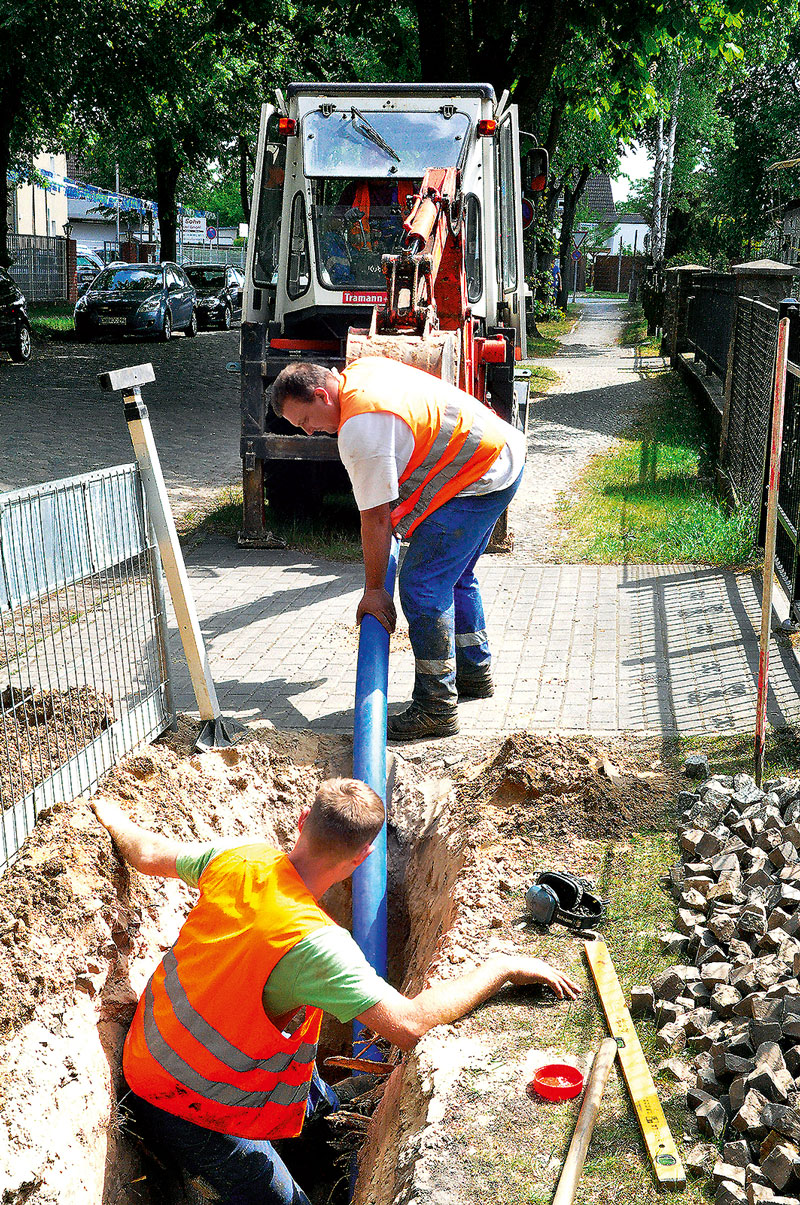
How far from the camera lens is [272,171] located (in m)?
10.3

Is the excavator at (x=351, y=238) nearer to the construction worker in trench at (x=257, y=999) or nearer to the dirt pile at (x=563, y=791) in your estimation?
the dirt pile at (x=563, y=791)

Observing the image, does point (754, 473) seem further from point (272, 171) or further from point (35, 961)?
point (35, 961)

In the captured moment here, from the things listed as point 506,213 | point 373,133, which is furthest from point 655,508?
point 373,133

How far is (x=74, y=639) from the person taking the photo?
480 centimetres

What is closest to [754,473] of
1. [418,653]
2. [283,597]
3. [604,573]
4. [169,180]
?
[604,573]

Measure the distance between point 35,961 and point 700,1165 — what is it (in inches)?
79.6

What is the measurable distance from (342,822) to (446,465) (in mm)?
2667

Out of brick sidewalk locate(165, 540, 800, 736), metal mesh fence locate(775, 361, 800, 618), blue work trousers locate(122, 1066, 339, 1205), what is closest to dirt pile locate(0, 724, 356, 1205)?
blue work trousers locate(122, 1066, 339, 1205)

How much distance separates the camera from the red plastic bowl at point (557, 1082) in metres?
3.17

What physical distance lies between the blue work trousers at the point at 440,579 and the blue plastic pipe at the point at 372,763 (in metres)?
0.21

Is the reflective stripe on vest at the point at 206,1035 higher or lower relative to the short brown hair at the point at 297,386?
lower

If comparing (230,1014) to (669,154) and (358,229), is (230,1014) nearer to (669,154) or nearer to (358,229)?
(358,229)

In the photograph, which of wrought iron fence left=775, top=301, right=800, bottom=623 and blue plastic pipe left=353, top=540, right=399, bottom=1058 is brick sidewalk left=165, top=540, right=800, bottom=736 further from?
blue plastic pipe left=353, top=540, right=399, bottom=1058

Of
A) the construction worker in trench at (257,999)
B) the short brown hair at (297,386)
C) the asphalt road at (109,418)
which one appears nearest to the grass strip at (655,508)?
the asphalt road at (109,418)
